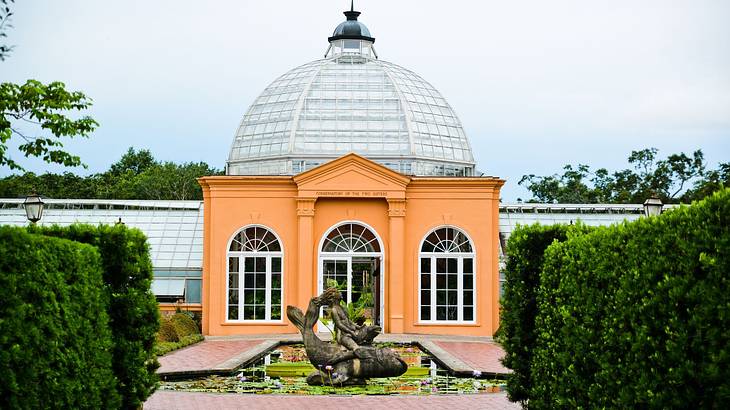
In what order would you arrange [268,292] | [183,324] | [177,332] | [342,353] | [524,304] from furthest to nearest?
[268,292] < [183,324] < [177,332] < [342,353] < [524,304]

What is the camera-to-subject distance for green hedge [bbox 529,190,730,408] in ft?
23.6

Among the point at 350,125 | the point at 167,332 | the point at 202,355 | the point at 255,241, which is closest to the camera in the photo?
the point at 202,355

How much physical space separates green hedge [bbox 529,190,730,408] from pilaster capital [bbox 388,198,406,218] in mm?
16768

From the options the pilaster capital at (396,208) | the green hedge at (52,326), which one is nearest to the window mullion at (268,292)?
the pilaster capital at (396,208)

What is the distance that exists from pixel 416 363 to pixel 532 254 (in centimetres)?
760

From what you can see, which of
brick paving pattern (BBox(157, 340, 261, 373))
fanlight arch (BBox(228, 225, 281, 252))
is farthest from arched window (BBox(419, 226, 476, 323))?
brick paving pattern (BBox(157, 340, 261, 373))

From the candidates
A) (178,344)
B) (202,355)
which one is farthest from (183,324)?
(202,355)

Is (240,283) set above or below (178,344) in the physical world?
above

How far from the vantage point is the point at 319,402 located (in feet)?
47.4

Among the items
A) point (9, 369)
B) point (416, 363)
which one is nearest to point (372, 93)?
point (416, 363)

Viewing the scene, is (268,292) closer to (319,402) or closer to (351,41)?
(351,41)

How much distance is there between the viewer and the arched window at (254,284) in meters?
28.8

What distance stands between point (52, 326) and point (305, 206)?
19.1 m

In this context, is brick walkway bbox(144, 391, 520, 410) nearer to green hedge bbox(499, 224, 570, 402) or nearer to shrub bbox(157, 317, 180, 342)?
green hedge bbox(499, 224, 570, 402)
